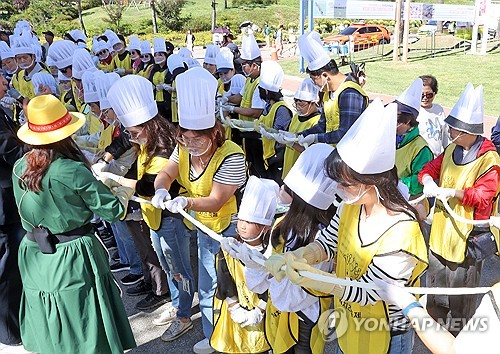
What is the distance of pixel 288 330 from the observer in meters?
2.43

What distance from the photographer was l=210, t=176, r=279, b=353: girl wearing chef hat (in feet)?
8.18

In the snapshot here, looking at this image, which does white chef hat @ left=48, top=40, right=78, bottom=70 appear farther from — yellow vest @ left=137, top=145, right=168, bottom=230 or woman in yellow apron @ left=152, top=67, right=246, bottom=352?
woman in yellow apron @ left=152, top=67, right=246, bottom=352

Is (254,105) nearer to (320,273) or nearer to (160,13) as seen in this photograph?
(320,273)

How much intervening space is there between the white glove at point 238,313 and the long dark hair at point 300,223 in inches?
22.8

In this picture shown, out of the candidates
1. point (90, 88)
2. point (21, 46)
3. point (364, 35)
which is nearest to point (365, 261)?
point (90, 88)

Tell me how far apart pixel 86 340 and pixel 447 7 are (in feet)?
77.6

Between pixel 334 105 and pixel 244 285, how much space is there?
1.97m

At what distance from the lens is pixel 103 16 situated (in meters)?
49.5

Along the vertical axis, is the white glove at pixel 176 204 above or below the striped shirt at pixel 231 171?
below

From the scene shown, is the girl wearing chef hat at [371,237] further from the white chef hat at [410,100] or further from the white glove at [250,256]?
the white chef hat at [410,100]

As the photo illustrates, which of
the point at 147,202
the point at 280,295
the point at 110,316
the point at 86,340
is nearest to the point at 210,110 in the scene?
the point at 147,202

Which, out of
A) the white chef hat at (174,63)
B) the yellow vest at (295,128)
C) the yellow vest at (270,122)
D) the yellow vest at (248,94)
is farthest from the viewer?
the white chef hat at (174,63)

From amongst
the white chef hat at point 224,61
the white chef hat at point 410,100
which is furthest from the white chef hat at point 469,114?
the white chef hat at point 224,61

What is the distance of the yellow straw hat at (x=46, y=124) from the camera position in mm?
2512
